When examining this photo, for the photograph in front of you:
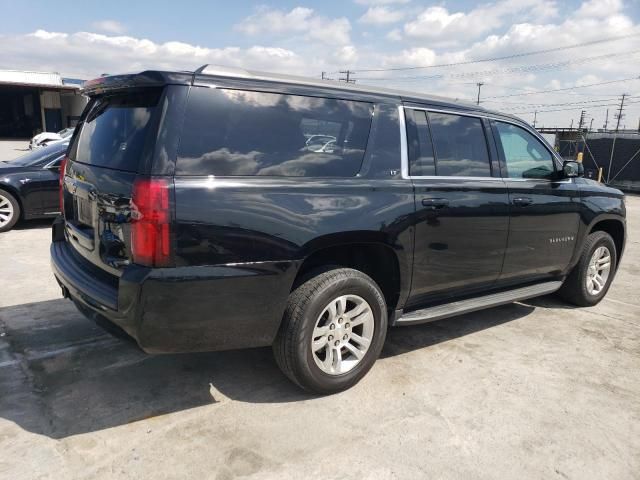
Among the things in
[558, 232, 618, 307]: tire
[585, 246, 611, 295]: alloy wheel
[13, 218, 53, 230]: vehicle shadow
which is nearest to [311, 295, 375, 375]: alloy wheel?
[558, 232, 618, 307]: tire

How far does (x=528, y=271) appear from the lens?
4480 mm

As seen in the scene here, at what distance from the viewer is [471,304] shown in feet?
13.2

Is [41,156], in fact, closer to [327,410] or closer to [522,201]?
[327,410]

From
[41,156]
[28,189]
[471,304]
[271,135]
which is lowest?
[28,189]

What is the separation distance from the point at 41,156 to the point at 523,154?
739 cm

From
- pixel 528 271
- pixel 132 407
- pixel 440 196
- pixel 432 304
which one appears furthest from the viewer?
pixel 528 271

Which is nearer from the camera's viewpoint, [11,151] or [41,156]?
[41,156]

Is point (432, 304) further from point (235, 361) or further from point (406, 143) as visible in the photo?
point (235, 361)

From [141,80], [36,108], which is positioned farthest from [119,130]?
[36,108]

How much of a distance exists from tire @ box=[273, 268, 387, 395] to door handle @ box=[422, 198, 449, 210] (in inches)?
25.8

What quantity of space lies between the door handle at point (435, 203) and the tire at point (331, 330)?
656 mm

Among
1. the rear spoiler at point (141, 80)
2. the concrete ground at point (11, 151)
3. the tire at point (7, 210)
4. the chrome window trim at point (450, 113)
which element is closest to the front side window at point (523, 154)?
the chrome window trim at point (450, 113)

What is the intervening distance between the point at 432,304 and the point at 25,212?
6.89m

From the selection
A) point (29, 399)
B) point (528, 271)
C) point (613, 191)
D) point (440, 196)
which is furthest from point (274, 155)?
point (613, 191)
